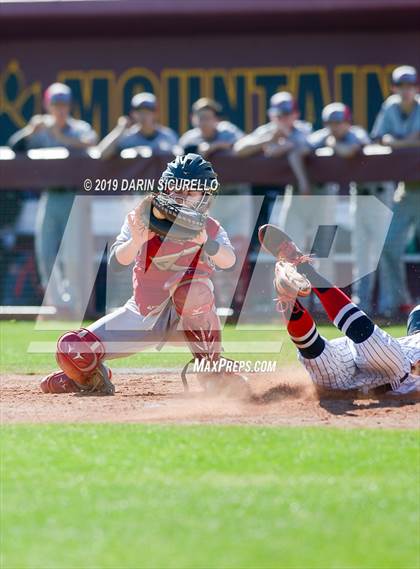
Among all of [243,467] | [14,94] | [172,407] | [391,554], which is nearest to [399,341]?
[172,407]

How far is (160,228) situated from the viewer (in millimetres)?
6113

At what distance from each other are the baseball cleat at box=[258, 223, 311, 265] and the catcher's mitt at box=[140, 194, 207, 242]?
35 centimetres

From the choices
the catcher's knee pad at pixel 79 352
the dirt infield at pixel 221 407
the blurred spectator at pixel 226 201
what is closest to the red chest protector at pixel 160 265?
the catcher's knee pad at pixel 79 352

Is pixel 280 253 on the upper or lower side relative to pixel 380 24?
lower

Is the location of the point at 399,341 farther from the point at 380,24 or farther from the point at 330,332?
the point at 380,24

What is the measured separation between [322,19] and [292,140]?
14.0 ft

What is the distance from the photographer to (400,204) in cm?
1162

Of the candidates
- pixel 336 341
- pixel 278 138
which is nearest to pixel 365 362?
pixel 336 341

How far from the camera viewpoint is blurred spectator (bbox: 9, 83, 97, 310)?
39.3ft

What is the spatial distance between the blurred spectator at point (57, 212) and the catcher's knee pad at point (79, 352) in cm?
533

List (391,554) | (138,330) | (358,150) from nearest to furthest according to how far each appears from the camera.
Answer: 1. (391,554)
2. (138,330)
3. (358,150)

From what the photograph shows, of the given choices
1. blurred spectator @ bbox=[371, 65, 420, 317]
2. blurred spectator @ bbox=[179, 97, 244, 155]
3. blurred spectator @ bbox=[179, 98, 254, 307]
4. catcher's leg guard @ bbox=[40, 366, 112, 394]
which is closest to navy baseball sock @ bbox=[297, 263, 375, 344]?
catcher's leg guard @ bbox=[40, 366, 112, 394]

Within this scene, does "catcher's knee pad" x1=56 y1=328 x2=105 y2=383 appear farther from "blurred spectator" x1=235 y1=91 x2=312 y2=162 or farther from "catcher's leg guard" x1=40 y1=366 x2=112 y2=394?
"blurred spectator" x1=235 y1=91 x2=312 y2=162

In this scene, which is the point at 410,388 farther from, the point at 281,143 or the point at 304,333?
the point at 281,143
